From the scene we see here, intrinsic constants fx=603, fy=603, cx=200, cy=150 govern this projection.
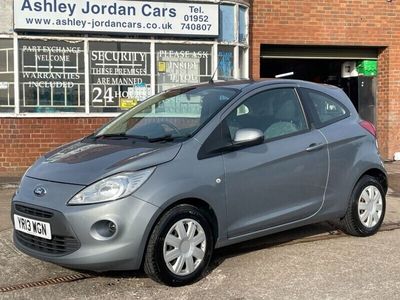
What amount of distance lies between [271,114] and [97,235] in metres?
2.05

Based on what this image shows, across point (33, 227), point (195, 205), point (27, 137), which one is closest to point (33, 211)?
point (33, 227)

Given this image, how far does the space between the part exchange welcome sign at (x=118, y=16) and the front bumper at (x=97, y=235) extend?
6610mm

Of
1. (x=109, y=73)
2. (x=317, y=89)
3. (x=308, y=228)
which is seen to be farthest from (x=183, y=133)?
(x=109, y=73)

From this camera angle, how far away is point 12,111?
34.8 feet

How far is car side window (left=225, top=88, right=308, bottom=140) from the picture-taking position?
5.35 m

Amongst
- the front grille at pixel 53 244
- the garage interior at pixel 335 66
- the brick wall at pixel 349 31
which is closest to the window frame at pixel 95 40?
the brick wall at pixel 349 31

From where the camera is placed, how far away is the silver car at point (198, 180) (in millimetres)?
4516

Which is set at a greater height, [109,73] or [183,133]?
[109,73]

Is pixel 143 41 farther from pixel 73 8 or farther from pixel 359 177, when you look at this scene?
pixel 359 177

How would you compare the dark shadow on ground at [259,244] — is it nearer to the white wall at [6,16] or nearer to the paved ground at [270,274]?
→ the paved ground at [270,274]

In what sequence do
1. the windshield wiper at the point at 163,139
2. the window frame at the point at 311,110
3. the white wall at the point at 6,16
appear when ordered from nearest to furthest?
the windshield wiper at the point at 163,139
the window frame at the point at 311,110
the white wall at the point at 6,16

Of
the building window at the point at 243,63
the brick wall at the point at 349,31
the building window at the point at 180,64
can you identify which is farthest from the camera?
the brick wall at the point at 349,31

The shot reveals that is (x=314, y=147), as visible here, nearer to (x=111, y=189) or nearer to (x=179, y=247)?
(x=179, y=247)

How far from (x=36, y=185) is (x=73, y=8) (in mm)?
6508
